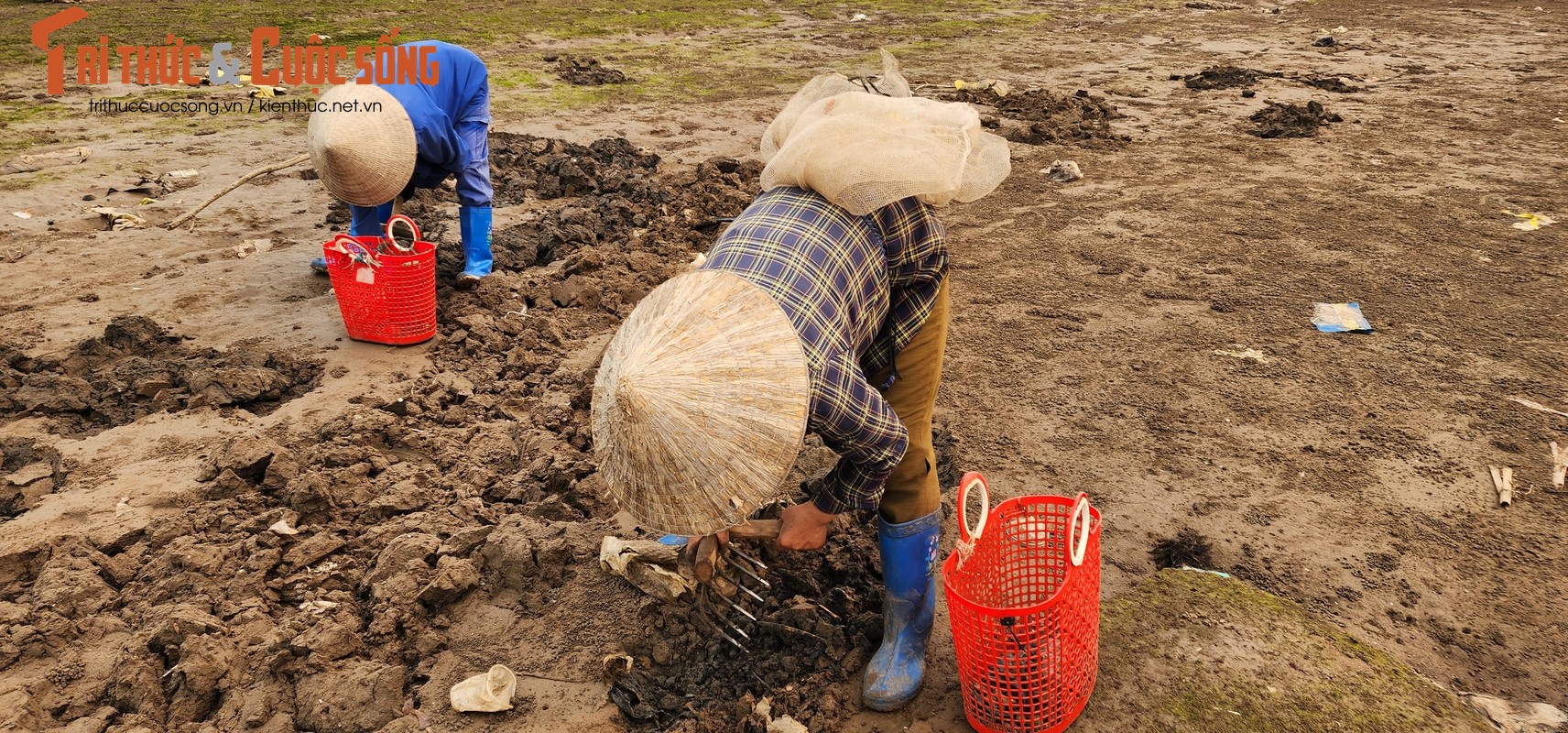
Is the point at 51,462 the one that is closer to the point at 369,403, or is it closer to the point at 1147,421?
the point at 369,403

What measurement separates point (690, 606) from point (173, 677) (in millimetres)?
1384

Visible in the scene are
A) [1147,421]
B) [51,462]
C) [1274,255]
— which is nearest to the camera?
[51,462]

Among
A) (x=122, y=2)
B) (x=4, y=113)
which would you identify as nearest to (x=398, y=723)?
(x=4, y=113)

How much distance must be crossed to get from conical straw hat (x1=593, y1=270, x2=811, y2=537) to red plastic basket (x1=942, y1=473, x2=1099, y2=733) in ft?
1.92

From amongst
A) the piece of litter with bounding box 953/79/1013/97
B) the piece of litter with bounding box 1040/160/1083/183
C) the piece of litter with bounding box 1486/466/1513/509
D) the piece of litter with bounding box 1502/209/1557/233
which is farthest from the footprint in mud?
the piece of litter with bounding box 953/79/1013/97

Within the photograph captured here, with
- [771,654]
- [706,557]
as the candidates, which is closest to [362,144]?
[706,557]

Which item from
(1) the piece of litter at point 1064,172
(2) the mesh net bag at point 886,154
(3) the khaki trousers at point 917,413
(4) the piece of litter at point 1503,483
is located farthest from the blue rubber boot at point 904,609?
(1) the piece of litter at point 1064,172

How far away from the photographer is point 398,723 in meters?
2.57

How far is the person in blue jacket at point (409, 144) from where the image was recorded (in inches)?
176

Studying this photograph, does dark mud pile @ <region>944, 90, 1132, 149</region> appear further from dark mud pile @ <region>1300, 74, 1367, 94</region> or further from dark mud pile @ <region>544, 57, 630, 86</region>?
dark mud pile @ <region>544, 57, 630, 86</region>

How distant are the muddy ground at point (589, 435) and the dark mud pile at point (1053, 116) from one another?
298mm

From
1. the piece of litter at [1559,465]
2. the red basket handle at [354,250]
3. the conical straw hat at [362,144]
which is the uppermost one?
the conical straw hat at [362,144]

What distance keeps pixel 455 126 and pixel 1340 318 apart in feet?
14.7

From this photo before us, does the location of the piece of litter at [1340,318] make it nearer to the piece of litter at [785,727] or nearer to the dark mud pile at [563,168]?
the piece of litter at [785,727]
